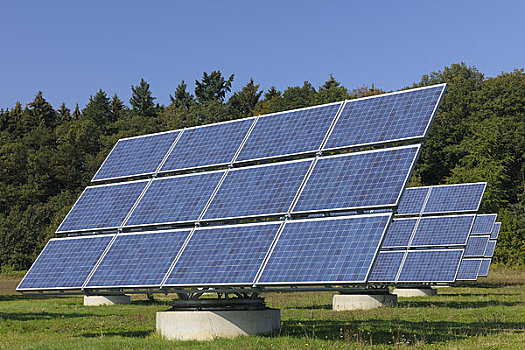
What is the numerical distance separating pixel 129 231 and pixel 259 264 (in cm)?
595

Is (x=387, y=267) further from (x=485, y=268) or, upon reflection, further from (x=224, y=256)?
(x=485, y=268)

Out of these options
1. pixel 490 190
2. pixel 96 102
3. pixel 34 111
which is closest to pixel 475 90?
pixel 490 190

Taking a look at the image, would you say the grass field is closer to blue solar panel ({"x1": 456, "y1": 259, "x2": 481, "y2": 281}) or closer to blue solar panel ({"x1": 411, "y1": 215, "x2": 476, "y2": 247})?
blue solar panel ({"x1": 411, "y1": 215, "x2": 476, "y2": 247})

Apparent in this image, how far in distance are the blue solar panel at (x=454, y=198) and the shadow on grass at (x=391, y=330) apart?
15798 millimetres

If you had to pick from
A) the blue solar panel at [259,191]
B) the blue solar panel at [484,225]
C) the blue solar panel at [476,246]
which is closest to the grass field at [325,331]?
the blue solar panel at [259,191]

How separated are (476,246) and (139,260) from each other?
3361 centimetres

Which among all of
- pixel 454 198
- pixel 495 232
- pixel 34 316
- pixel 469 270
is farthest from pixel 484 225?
pixel 34 316

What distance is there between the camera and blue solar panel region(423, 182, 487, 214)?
36938 mm

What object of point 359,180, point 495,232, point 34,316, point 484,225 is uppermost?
point 495,232

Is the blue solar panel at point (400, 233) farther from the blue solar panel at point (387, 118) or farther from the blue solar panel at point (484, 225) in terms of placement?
the blue solar panel at point (387, 118)

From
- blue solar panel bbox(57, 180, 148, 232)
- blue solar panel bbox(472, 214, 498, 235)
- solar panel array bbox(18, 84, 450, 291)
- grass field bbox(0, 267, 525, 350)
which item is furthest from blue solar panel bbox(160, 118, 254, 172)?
blue solar panel bbox(472, 214, 498, 235)

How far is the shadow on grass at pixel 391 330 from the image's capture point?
16953mm

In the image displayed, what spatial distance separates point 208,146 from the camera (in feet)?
69.8

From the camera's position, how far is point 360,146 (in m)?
17.5
